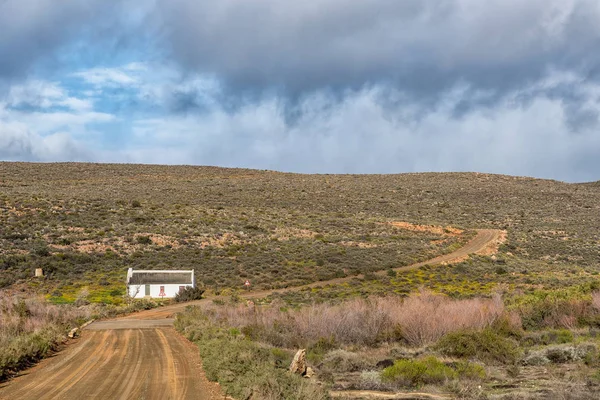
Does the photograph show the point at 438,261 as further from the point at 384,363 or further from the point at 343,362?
the point at 343,362

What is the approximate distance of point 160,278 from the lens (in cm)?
4166

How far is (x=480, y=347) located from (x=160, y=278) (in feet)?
98.0

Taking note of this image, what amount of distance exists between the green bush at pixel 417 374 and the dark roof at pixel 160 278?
29414 mm

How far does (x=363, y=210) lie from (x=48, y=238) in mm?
44540

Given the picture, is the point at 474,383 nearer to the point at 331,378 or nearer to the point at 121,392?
the point at 331,378

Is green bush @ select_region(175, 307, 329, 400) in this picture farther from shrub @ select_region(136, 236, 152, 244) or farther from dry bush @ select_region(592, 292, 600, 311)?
shrub @ select_region(136, 236, 152, 244)

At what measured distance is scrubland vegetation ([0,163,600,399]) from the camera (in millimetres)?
14656

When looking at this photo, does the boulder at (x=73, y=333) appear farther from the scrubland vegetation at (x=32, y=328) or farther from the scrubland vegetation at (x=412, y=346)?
the scrubland vegetation at (x=412, y=346)

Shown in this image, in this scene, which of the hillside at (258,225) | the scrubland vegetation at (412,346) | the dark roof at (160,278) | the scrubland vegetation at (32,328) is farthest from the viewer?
the hillside at (258,225)

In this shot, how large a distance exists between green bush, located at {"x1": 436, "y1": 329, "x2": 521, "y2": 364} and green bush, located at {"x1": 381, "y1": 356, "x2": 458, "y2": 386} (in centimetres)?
272

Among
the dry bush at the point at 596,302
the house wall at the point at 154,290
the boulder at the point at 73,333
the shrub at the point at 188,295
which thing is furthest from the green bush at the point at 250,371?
the house wall at the point at 154,290

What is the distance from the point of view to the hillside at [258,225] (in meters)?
45.9

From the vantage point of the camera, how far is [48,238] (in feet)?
167

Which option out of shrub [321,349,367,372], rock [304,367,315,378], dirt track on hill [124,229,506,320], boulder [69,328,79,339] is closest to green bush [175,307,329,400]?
rock [304,367,315,378]
